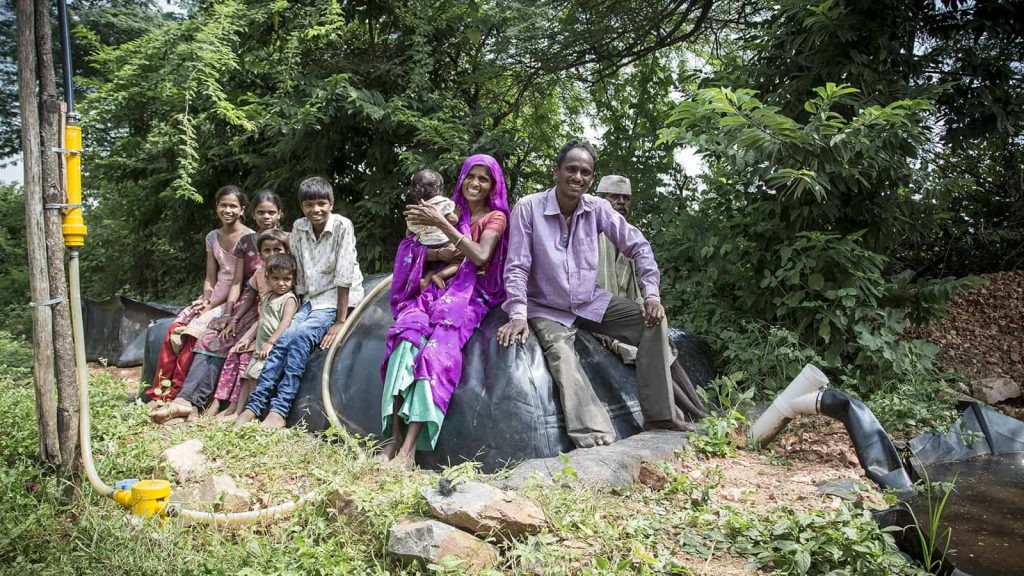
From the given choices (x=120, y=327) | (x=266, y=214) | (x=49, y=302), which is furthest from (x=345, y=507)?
(x=120, y=327)

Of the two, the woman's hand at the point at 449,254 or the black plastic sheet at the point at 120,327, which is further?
the black plastic sheet at the point at 120,327

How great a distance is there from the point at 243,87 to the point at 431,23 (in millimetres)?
2537

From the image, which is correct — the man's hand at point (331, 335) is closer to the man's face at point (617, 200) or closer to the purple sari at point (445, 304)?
the purple sari at point (445, 304)

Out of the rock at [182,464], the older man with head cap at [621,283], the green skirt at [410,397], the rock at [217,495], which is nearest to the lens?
the rock at [217,495]

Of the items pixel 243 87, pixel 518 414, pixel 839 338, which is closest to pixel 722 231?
pixel 839 338

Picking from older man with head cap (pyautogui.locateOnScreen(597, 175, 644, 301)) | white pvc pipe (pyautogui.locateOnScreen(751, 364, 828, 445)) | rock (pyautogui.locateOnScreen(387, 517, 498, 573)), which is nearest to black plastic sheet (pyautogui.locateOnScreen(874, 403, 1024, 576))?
white pvc pipe (pyautogui.locateOnScreen(751, 364, 828, 445))

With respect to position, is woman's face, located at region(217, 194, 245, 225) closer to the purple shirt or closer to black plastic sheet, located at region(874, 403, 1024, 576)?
the purple shirt

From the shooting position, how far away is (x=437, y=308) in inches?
157

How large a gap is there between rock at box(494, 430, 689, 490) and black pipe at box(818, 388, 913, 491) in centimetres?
87

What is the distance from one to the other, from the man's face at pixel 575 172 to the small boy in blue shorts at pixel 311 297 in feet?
4.96

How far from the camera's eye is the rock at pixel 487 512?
2.68 metres

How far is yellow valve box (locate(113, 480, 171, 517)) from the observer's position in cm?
312

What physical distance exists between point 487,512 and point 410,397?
117cm

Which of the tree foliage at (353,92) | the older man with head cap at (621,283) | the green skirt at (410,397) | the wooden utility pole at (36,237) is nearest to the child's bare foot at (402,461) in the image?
the green skirt at (410,397)
